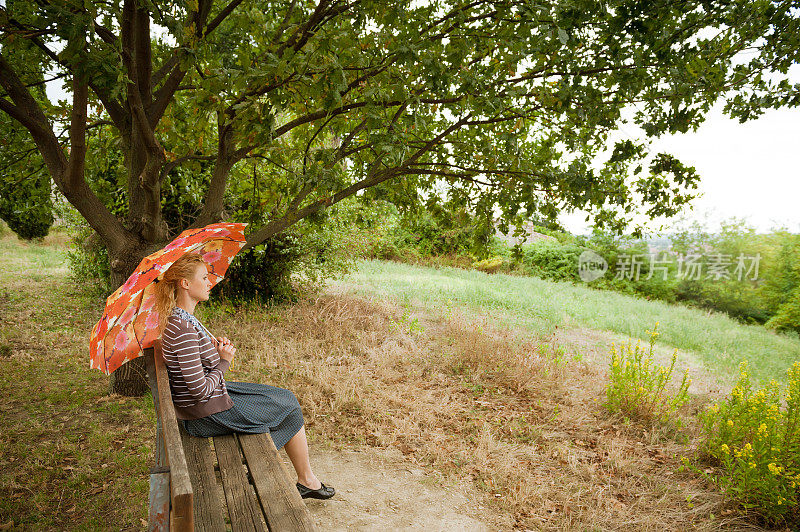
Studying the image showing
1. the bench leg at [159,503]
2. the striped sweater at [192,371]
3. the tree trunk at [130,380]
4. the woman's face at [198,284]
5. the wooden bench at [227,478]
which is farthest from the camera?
the tree trunk at [130,380]

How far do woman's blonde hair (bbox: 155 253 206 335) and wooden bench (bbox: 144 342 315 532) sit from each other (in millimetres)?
193

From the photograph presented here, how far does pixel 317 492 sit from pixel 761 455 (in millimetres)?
3501

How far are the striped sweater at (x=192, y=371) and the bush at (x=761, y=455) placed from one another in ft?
12.4

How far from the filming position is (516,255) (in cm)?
524

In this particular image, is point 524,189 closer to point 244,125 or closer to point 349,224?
point 244,125

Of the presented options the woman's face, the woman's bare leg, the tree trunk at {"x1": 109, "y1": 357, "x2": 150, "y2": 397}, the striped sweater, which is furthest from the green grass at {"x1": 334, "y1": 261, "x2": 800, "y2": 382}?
the woman's face

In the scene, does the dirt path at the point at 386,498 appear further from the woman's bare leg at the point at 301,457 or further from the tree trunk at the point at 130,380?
the tree trunk at the point at 130,380

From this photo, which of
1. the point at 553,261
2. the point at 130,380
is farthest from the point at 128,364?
the point at 553,261

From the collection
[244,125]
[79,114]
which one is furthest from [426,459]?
[79,114]

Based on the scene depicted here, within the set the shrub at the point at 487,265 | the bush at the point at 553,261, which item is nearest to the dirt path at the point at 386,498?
the shrub at the point at 487,265

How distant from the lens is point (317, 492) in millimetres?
3422

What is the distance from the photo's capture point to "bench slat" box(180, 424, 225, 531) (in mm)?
2188

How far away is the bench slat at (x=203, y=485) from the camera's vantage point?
219cm

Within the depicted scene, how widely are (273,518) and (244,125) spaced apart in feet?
8.28
